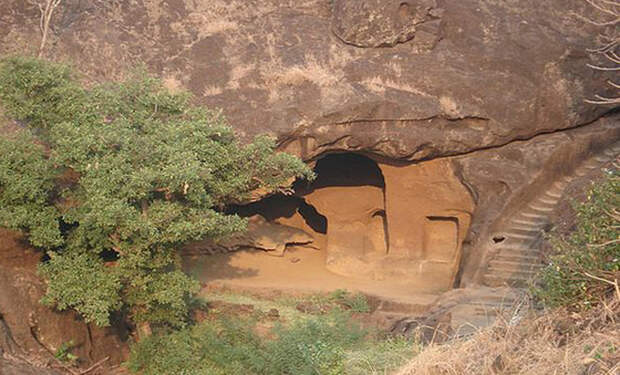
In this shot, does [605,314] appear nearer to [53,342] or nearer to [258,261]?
[53,342]

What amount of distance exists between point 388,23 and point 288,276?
513 centimetres

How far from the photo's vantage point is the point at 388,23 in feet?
40.8

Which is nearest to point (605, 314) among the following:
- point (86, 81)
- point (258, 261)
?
point (86, 81)

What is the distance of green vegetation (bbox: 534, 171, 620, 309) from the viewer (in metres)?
6.93

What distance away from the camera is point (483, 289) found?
11.8m

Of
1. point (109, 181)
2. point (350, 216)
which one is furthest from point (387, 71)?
point (109, 181)

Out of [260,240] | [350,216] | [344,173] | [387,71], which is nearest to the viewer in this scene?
[387,71]

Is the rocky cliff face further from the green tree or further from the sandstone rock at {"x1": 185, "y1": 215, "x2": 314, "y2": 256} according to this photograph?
the sandstone rock at {"x1": 185, "y1": 215, "x2": 314, "y2": 256}

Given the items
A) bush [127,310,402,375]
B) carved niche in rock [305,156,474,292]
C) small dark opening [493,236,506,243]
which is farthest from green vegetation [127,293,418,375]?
small dark opening [493,236,506,243]

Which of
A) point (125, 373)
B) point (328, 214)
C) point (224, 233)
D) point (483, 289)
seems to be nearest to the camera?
A: point (224, 233)

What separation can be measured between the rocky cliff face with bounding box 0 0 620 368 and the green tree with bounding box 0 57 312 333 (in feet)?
7.75

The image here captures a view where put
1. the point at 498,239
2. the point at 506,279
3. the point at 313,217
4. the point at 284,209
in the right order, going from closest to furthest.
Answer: the point at 506,279, the point at 498,239, the point at 284,209, the point at 313,217

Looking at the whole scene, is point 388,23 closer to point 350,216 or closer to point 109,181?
point 350,216

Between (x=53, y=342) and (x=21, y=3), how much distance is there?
546 centimetres
